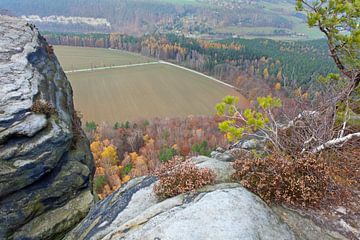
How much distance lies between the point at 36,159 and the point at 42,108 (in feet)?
5.87

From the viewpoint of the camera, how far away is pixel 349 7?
26.2ft

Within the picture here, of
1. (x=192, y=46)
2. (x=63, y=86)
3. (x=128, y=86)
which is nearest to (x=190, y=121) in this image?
(x=128, y=86)

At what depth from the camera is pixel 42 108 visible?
30.8 ft

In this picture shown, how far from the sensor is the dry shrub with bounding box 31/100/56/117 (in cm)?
923

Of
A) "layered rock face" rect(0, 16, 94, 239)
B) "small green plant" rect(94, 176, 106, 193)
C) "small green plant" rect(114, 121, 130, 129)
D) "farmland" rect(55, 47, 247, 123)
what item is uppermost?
"layered rock face" rect(0, 16, 94, 239)

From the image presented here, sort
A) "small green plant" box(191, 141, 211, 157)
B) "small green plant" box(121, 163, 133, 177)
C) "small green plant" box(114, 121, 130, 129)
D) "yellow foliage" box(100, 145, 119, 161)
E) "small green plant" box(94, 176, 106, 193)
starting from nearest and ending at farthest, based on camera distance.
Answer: "small green plant" box(94, 176, 106, 193) < "small green plant" box(121, 163, 133, 177) < "small green plant" box(191, 141, 211, 157) < "yellow foliage" box(100, 145, 119, 161) < "small green plant" box(114, 121, 130, 129)

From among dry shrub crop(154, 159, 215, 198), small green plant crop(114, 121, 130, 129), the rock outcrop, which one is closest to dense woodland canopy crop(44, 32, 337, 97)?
small green plant crop(114, 121, 130, 129)

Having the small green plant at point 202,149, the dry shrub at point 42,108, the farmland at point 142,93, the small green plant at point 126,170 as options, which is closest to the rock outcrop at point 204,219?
the dry shrub at point 42,108

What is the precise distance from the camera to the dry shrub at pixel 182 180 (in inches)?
271

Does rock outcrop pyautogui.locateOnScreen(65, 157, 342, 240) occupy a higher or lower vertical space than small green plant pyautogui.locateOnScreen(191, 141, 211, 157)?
higher

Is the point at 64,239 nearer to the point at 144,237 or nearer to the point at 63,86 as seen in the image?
the point at 144,237

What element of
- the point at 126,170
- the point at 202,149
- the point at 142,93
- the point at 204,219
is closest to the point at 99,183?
the point at 126,170

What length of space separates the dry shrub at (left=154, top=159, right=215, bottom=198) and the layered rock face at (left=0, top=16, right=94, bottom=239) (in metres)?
3.89

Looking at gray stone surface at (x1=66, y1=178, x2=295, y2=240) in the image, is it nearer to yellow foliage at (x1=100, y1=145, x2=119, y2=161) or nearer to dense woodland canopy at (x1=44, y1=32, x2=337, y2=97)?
yellow foliage at (x1=100, y1=145, x2=119, y2=161)
